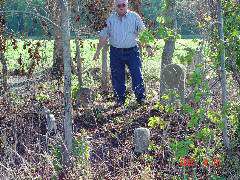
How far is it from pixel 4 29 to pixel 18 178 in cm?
324

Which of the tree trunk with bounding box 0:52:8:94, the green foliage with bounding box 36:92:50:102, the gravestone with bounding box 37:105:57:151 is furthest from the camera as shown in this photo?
the green foliage with bounding box 36:92:50:102

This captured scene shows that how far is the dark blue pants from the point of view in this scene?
8250mm

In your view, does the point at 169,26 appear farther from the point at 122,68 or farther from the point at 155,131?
the point at 155,131

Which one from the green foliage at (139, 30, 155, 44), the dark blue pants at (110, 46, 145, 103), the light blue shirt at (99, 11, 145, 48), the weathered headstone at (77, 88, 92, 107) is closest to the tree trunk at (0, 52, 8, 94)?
the weathered headstone at (77, 88, 92, 107)

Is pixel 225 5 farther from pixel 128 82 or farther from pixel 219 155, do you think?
pixel 128 82

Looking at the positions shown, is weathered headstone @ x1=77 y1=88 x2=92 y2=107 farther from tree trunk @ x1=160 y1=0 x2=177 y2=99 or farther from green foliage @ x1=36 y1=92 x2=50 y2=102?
tree trunk @ x1=160 y1=0 x2=177 y2=99

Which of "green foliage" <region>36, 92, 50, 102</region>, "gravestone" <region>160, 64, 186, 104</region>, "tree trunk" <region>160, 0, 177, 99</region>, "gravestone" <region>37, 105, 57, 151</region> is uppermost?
"tree trunk" <region>160, 0, 177, 99</region>

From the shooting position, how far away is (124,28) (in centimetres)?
805

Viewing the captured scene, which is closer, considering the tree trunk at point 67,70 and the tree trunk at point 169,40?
the tree trunk at point 67,70

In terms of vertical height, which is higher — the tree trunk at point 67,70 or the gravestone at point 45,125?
the tree trunk at point 67,70

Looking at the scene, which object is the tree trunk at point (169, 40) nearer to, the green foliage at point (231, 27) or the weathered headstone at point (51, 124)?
the weathered headstone at point (51, 124)

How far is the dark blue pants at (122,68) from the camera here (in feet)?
27.1

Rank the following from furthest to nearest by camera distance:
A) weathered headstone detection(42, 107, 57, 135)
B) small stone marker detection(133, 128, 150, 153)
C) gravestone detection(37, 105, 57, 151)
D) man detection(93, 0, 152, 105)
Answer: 1. man detection(93, 0, 152, 105)
2. weathered headstone detection(42, 107, 57, 135)
3. gravestone detection(37, 105, 57, 151)
4. small stone marker detection(133, 128, 150, 153)

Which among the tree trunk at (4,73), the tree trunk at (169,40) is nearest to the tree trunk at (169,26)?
the tree trunk at (169,40)
